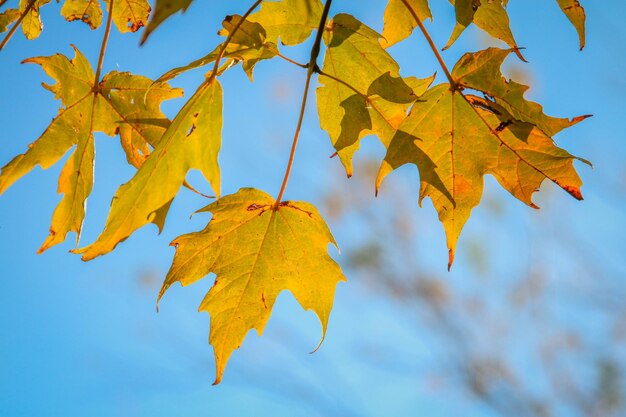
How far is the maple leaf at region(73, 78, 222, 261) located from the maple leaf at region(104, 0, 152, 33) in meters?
0.55

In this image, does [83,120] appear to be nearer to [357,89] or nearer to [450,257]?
[357,89]

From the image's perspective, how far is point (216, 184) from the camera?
0.79 meters

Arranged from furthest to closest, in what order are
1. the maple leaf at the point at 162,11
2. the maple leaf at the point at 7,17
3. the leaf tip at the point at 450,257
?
the maple leaf at the point at 7,17, the leaf tip at the point at 450,257, the maple leaf at the point at 162,11

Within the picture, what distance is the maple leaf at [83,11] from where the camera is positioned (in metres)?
1.36

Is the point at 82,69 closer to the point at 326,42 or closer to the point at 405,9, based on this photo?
the point at 326,42

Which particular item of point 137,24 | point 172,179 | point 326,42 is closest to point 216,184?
point 172,179

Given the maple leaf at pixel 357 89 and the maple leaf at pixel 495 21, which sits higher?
the maple leaf at pixel 495 21

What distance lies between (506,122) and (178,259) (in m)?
0.55

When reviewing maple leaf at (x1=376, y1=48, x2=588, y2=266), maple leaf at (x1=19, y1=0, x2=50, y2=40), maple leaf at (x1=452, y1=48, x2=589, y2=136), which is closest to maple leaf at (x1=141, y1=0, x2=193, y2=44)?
maple leaf at (x1=376, y1=48, x2=588, y2=266)

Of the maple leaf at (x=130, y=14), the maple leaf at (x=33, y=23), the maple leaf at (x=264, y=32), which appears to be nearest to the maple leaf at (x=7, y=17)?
the maple leaf at (x=33, y=23)

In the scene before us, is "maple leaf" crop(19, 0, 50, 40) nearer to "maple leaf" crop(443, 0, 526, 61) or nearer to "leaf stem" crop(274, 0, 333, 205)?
"leaf stem" crop(274, 0, 333, 205)

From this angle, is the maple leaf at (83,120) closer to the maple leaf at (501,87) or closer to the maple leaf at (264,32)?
the maple leaf at (264,32)

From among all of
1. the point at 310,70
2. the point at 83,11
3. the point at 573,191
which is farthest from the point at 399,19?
the point at 83,11

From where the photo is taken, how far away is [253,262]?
38.8 inches
